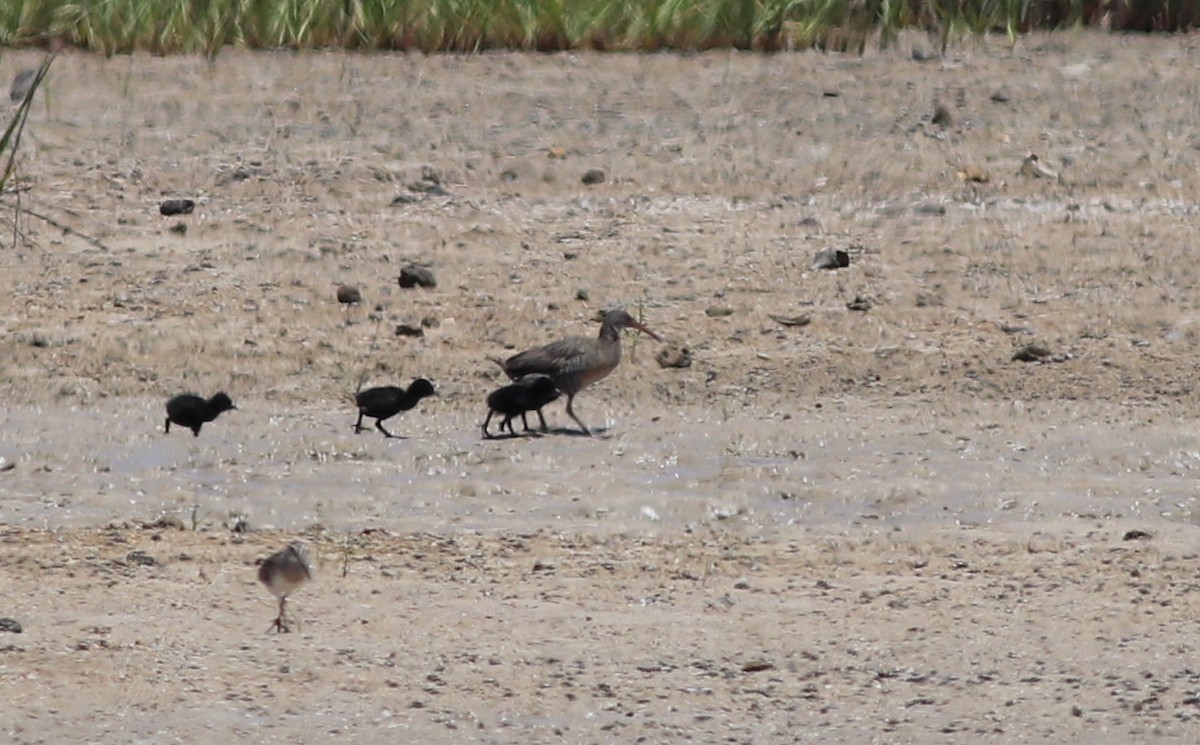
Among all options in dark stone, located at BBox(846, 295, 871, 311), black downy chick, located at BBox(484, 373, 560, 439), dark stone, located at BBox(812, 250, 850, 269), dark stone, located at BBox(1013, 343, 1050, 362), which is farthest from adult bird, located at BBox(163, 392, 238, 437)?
dark stone, located at BBox(1013, 343, 1050, 362)

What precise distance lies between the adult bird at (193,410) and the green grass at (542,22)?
4880 mm

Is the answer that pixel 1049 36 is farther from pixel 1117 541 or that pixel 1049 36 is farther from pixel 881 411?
pixel 1117 541

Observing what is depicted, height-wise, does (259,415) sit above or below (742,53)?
below

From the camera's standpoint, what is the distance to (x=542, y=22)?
14859 millimetres

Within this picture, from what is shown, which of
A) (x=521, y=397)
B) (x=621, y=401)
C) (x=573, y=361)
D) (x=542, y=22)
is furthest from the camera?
(x=542, y=22)

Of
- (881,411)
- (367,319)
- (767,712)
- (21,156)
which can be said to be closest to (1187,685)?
(767,712)

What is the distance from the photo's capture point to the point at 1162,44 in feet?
48.6

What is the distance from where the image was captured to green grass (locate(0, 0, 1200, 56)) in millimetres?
14836

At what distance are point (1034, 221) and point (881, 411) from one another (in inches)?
90.2

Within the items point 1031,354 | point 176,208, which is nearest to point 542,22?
point 176,208

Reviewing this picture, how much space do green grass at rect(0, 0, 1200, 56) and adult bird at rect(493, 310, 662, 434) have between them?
410 cm

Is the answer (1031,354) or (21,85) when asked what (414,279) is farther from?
(21,85)

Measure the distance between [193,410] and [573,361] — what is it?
1468 mm

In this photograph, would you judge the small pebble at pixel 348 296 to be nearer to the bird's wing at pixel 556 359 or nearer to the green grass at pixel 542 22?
the bird's wing at pixel 556 359
